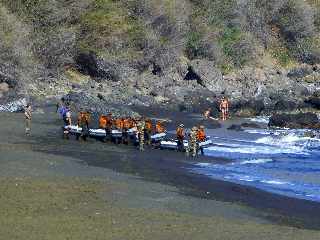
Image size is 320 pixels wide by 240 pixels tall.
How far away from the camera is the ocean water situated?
2433 centimetres

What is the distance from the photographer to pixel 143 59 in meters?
64.1

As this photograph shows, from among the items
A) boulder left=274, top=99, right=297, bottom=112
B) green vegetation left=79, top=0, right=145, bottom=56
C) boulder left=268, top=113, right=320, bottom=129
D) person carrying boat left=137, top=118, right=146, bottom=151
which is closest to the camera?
person carrying boat left=137, top=118, right=146, bottom=151

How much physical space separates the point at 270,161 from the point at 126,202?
42.0 feet

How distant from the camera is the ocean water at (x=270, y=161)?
79.8 feet

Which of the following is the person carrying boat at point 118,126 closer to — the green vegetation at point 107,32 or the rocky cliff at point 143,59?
the rocky cliff at point 143,59

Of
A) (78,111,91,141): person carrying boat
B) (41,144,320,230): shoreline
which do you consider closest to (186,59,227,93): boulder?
(78,111,91,141): person carrying boat

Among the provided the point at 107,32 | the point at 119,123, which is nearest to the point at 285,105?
the point at 107,32

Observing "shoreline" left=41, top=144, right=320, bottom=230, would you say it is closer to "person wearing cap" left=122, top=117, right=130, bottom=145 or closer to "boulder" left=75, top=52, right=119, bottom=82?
"person wearing cap" left=122, top=117, right=130, bottom=145

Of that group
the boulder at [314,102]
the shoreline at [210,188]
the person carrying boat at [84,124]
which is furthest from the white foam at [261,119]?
the shoreline at [210,188]

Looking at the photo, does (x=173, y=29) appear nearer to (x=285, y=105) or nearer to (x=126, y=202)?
(x=285, y=105)

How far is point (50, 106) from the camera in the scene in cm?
4494

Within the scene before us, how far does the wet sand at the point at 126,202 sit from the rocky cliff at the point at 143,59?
18.7m

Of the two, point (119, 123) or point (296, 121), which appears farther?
point (296, 121)

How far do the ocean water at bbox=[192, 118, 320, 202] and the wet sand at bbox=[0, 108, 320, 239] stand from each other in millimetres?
1396
